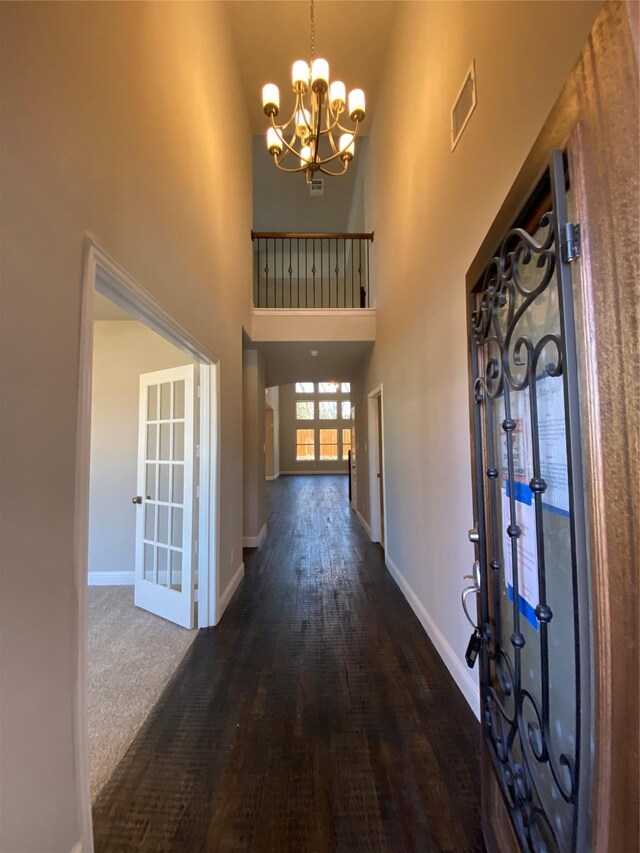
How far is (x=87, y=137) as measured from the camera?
129 centimetres

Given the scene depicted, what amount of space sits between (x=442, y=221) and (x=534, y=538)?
2259 mm

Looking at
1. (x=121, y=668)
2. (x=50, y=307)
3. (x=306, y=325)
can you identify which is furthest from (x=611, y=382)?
(x=306, y=325)

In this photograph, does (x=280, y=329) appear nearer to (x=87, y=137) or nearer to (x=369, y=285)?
(x=369, y=285)

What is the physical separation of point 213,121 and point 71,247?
9.25ft

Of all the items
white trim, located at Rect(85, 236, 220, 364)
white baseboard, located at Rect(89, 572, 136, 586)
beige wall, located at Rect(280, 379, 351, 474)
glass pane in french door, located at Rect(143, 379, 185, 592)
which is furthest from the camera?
beige wall, located at Rect(280, 379, 351, 474)

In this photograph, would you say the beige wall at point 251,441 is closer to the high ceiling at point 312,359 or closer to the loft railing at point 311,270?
the high ceiling at point 312,359

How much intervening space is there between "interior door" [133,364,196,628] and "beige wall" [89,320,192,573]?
68 centimetres

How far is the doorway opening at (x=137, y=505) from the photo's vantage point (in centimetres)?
159

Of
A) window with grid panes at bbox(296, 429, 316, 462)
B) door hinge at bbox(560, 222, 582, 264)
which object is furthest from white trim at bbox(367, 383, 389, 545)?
window with grid panes at bbox(296, 429, 316, 462)

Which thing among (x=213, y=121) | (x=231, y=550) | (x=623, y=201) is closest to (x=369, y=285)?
(x=213, y=121)

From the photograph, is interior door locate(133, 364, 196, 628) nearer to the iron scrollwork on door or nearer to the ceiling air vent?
the iron scrollwork on door

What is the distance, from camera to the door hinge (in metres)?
0.66

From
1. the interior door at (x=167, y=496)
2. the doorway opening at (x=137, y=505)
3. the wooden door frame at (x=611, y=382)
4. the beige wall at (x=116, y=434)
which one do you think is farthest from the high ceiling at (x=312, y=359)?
the wooden door frame at (x=611, y=382)

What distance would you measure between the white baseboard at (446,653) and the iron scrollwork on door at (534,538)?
2.81ft
